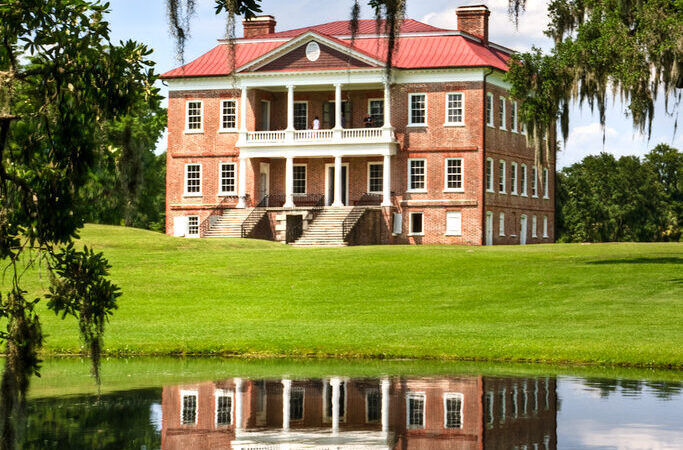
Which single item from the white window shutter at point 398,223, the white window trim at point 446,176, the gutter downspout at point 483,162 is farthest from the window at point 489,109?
the white window shutter at point 398,223

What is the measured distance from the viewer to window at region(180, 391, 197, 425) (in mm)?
14523

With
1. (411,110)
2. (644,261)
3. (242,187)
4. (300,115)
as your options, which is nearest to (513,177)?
(411,110)

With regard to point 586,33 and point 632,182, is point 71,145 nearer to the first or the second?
point 586,33

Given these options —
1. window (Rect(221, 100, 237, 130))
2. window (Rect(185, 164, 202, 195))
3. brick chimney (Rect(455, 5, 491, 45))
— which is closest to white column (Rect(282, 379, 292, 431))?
window (Rect(221, 100, 237, 130))

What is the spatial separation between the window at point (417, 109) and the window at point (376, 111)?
184 cm

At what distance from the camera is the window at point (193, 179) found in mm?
58844

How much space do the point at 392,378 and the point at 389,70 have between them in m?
8.52

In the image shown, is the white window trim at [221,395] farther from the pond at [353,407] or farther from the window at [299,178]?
the window at [299,178]

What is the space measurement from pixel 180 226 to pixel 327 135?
910 centimetres

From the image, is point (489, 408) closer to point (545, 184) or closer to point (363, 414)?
point (363, 414)

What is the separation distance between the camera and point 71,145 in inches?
431

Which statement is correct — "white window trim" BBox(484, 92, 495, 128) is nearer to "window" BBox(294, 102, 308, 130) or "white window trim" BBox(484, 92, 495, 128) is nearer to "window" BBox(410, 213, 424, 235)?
"window" BBox(410, 213, 424, 235)

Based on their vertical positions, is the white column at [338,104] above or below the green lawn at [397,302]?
above

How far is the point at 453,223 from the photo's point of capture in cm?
5447
